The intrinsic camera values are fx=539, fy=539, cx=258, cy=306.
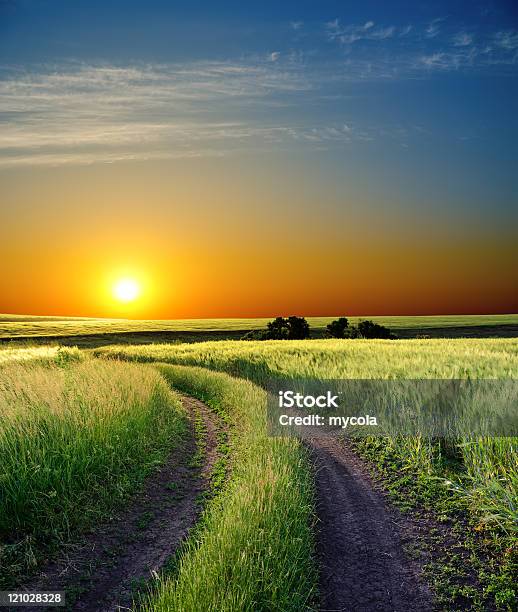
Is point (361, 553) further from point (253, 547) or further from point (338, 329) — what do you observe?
point (338, 329)

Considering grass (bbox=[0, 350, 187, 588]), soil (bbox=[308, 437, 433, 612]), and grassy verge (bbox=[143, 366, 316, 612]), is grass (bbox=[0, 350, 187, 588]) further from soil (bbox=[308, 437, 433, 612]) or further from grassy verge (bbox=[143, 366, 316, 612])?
soil (bbox=[308, 437, 433, 612])

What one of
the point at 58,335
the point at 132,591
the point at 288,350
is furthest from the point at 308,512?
the point at 58,335

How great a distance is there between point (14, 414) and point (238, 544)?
20.1 feet

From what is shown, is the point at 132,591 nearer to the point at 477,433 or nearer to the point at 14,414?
the point at 14,414

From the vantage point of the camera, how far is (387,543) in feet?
26.2

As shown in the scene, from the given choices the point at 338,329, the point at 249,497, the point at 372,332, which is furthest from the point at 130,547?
the point at 338,329

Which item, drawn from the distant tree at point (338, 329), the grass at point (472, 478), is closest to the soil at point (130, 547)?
the grass at point (472, 478)

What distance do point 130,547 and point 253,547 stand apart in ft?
7.85

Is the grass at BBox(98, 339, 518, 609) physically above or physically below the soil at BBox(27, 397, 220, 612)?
above

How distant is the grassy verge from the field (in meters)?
0.02

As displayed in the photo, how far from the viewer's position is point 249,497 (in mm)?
8156

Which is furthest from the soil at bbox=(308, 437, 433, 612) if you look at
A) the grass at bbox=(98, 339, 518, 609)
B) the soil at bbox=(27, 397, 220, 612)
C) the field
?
the soil at bbox=(27, 397, 220, 612)

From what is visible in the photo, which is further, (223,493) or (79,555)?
(223,493)

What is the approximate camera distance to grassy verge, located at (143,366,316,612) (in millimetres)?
5980
